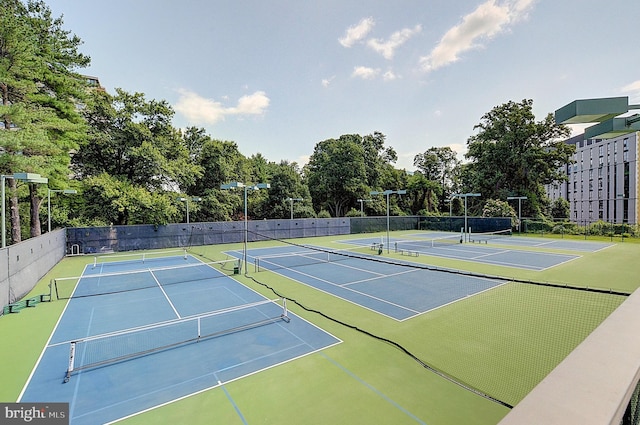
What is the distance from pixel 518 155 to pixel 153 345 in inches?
1876

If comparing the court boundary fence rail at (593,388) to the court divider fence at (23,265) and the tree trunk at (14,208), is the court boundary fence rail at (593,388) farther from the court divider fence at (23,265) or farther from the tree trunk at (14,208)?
the tree trunk at (14,208)

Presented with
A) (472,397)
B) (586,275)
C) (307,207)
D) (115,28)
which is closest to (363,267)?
(586,275)

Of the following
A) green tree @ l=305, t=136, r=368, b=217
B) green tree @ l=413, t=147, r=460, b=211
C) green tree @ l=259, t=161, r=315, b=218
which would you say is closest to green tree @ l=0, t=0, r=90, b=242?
green tree @ l=259, t=161, r=315, b=218

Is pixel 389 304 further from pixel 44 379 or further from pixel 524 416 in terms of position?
pixel 524 416

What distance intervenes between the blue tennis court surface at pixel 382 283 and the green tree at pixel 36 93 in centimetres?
1359

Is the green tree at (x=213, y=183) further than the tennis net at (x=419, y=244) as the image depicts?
Yes

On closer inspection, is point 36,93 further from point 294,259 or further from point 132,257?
point 294,259

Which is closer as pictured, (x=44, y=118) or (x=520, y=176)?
(x=44, y=118)

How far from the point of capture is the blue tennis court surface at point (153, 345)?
6.25 m

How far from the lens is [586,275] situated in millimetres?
15594

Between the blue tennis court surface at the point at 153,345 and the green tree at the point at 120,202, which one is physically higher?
the green tree at the point at 120,202

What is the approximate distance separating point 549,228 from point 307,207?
30093 millimetres

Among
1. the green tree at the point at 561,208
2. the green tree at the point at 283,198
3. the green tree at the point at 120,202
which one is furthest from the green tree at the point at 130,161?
the green tree at the point at 561,208

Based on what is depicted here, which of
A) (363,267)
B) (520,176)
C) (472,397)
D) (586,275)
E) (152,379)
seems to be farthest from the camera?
(520,176)
